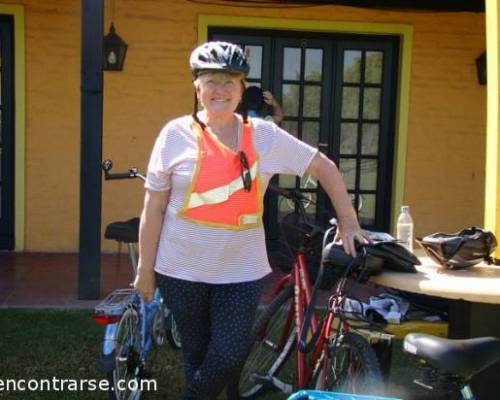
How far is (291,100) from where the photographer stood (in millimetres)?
7258

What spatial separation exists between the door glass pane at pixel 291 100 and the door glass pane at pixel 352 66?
0.56m

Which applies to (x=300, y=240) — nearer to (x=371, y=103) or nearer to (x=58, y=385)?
(x=58, y=385)

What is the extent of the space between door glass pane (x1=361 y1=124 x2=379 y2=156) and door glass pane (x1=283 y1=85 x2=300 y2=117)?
795 millimetres

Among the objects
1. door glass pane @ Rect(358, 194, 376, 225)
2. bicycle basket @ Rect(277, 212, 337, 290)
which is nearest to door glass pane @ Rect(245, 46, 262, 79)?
door glass pane @ Rect(358, 194, 376, 225)

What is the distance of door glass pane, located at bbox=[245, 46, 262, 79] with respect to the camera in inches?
280

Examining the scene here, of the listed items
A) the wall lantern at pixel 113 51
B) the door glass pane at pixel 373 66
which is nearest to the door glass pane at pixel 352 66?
the door glass pane at pixel 373 66

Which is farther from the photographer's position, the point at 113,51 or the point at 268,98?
the point at 113,51

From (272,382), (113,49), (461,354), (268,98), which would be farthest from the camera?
(113,49)

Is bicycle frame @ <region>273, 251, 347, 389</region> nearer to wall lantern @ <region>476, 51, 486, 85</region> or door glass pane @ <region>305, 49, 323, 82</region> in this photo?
door glass pane @ <region>305, 49, 323, 82</region>

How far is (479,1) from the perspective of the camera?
6.55 metres

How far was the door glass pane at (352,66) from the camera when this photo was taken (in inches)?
285

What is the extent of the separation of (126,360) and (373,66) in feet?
16.1

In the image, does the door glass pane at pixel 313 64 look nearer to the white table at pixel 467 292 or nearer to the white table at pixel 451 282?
the white table at pixel 467 292

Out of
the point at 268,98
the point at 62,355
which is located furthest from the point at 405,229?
the point at 268,98
